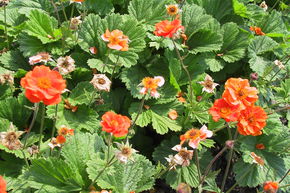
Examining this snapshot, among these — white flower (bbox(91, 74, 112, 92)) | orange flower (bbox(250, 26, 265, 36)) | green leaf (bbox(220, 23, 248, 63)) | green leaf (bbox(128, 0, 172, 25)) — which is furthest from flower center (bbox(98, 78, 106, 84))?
orange flower (bbox(250, 26, 265, 36))

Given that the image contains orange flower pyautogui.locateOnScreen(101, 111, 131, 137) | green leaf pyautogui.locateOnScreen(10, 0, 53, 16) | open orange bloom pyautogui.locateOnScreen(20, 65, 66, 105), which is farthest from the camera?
green leaf pyautogui.locateOnScreen(10, 0, 53, 16)

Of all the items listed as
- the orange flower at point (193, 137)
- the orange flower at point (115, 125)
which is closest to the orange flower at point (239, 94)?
the orange flower at point (193, 137)

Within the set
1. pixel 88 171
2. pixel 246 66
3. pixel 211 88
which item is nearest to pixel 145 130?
pixel 211 88

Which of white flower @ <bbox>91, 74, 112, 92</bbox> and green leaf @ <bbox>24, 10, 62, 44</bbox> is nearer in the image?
white flower @ <bbox>91, 74, 112, 92</bbox>

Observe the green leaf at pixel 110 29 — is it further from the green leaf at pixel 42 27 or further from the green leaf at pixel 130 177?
the green leaf at pixel 130 177

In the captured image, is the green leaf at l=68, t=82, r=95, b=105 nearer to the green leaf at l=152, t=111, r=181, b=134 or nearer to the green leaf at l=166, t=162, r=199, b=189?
the green leaf at l=152, t=111, r=181, b=134

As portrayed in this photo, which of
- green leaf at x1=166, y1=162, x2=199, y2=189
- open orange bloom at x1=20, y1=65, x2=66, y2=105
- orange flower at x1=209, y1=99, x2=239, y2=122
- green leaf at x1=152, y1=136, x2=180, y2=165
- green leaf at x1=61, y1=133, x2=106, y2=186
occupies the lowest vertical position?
green leaf at x1=166, y1=162, x2=199, y2=189

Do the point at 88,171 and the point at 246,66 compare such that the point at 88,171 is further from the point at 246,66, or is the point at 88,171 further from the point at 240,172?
the point at 246,66
